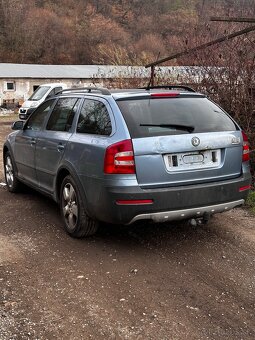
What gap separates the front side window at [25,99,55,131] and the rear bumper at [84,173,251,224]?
2.02 m

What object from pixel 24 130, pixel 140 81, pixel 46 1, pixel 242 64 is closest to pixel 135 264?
pixel 24 130

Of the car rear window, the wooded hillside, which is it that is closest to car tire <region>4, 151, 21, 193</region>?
the car rear window

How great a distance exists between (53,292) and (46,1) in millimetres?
95922

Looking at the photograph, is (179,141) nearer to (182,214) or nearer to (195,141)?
(195,141)

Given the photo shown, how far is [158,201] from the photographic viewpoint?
404 cm

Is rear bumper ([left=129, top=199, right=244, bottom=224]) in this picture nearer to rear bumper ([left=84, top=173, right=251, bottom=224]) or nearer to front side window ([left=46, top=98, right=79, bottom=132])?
rear bumper ([left=84, top=173, right=251, bottom=224])

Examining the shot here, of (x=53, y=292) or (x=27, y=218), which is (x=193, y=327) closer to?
(x=53, y=292)

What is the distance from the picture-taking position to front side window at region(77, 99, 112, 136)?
14.3 ft

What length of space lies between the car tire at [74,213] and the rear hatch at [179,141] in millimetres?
894

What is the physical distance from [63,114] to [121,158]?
1.66 metres

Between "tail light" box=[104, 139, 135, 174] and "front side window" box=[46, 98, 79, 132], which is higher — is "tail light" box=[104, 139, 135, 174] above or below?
below

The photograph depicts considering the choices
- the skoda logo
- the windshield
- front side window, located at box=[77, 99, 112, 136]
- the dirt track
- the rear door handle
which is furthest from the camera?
the windshield

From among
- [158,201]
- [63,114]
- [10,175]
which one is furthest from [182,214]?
[10,175]

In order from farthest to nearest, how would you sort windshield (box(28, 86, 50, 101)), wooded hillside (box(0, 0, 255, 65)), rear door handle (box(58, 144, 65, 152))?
wooded hillside (box(0, 0, 255, 65)) < windshield (box(28, 86, 50, 101)) < rear door handle (box(58, 144, 65, 152))
